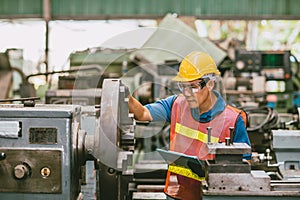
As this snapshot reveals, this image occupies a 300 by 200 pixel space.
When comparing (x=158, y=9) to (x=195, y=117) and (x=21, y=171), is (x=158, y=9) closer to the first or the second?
(x=195, y=117)

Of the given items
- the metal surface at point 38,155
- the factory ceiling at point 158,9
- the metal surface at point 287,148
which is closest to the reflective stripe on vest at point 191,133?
the metal surface at point 287,148

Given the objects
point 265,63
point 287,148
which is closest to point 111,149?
point 287,148

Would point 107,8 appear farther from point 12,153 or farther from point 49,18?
point 12,153

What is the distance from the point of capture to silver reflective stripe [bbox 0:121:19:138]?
54.1 inches

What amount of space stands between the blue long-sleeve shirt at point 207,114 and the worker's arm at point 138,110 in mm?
36

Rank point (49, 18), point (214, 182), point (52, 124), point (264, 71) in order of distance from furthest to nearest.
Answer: point (49, 18) → point (264, 71) → point (214, 182) → point (52, 124)

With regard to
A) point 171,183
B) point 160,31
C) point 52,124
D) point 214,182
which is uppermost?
point 160,31

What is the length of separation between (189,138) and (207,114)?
119 millimetres

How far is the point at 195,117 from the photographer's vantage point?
1973 mm

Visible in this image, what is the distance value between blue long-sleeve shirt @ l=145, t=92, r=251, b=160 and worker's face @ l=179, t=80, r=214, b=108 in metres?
0.06

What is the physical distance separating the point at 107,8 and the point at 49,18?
691mm

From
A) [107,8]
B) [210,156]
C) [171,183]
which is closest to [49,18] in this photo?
[107,8]

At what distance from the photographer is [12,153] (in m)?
1.39

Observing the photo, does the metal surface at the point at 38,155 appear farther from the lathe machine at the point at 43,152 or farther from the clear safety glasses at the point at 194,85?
the clear safety glasses at the point at 194,85
